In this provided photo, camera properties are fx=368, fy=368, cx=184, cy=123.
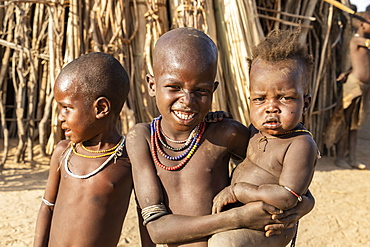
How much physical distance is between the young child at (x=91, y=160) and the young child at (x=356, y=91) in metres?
4.87

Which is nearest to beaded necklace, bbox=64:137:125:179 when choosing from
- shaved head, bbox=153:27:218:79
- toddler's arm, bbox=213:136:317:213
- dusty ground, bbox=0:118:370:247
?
shaved head, bbox=153:27:218:79

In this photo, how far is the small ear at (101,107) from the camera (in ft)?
5.77

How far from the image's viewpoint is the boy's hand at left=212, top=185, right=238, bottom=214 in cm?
149

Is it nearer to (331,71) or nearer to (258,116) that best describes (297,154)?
(258,116)

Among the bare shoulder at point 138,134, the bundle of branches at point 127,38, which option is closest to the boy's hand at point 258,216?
the bare shoulder at point 138,134

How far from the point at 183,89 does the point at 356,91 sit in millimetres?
5102

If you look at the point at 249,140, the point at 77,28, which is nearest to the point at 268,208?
the point at 249,140

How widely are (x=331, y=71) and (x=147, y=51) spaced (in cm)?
350

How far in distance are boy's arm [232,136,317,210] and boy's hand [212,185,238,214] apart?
0.8 inches

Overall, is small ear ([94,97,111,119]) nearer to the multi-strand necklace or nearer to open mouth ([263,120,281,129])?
the multi-strand necklace

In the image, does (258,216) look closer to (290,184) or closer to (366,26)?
(290,184)

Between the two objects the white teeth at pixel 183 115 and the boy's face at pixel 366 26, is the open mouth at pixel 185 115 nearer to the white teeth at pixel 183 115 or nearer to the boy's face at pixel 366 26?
the white teeth at pixel 183 115

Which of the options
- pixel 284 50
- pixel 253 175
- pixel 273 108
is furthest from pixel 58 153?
pixel 284 50

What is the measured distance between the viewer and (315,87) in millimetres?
5836
